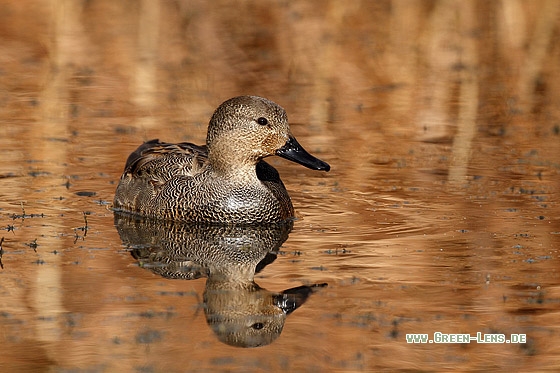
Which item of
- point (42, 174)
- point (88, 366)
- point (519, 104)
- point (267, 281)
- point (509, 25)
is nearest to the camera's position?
point (88, 366)

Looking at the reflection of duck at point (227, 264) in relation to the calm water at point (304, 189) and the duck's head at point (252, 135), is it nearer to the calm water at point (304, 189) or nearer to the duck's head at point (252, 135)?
the calm water at point (304, 189)

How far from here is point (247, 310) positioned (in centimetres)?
710

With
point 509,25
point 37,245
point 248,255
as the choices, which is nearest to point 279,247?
point 248,255

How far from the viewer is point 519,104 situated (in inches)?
551

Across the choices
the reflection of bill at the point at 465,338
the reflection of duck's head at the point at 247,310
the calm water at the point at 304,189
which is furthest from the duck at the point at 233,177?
the reflection of bill at the point at 465,338

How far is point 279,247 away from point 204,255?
0.62 m

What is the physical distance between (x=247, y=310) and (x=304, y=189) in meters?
3.58

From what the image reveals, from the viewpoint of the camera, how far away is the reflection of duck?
6827mm

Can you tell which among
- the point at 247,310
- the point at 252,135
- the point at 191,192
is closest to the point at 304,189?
the point at 252,135

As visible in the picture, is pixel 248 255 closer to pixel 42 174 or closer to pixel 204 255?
pixel 204 255

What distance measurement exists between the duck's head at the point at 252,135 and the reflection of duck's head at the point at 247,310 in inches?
75.4

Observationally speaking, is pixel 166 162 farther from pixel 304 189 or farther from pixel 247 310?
pixel 247 310

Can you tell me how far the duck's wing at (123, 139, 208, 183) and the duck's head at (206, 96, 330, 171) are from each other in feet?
0.99

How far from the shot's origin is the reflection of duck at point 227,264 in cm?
683
